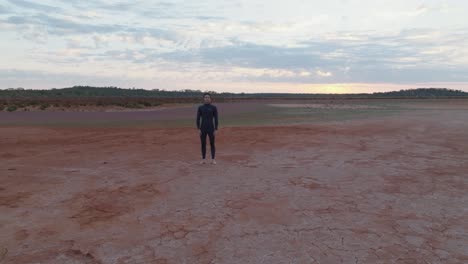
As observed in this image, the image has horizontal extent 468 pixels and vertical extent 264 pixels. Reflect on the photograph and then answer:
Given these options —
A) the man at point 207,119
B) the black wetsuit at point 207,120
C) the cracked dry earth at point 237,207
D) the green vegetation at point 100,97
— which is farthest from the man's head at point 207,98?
the green vegetation at point 100,97

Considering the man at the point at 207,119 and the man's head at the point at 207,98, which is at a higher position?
the man's head at the point at 207,98

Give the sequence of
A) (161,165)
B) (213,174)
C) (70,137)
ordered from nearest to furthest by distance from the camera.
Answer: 1. (213,174)
2. (161,165)
3. (70,137)

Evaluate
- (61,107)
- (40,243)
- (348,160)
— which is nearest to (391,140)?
(348,160)

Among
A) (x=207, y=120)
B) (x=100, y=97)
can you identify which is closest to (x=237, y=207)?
(x=207, y=120)

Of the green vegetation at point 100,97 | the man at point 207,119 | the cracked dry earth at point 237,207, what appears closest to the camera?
the cracked dry earth at point 237,207

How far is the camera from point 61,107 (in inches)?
1491

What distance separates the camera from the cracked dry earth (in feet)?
15.1

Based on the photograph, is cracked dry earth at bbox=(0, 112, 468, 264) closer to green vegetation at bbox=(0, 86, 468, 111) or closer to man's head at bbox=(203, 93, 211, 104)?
man's head at bbox=(203, 93, 211, 104)

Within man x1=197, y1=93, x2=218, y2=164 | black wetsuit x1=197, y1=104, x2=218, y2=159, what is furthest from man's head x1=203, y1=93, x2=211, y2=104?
black wetsuit x1=197, y1=104, x2=218, y2=159

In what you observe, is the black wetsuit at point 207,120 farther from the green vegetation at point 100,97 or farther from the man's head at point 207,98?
the green vegetation at point 100,97

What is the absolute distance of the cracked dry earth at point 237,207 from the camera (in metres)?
4.59

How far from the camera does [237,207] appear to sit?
620 cm

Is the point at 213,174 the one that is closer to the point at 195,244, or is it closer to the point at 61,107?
the point at 195,244

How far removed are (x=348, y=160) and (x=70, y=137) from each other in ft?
36.9
